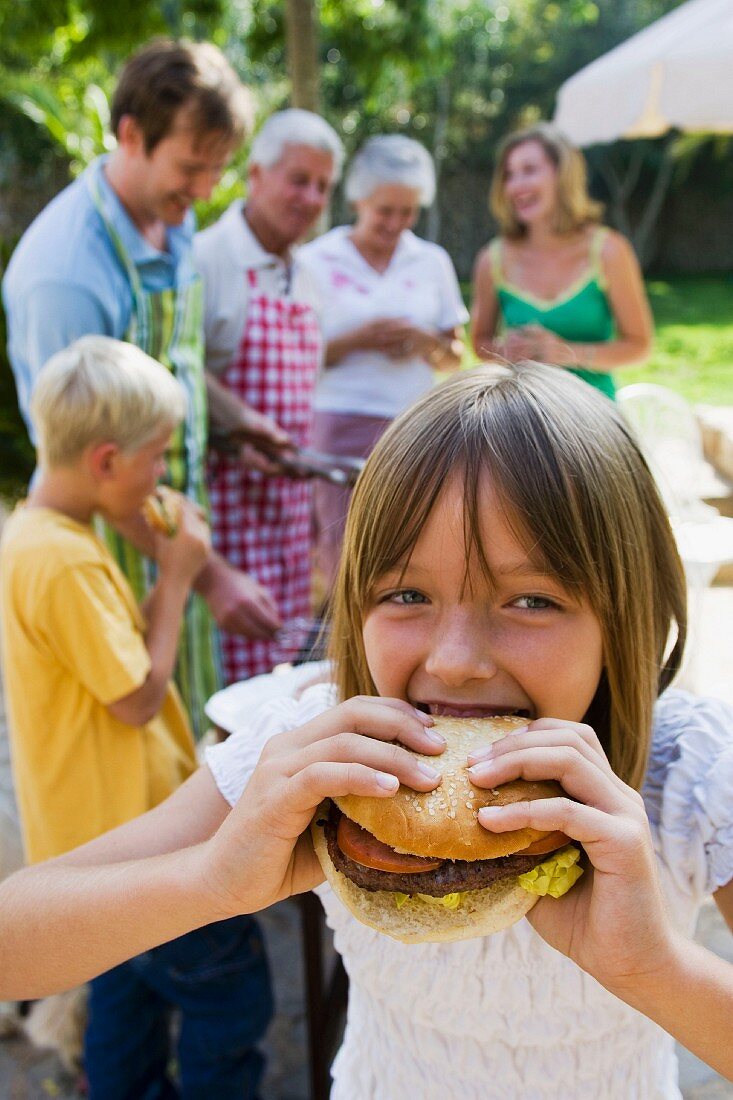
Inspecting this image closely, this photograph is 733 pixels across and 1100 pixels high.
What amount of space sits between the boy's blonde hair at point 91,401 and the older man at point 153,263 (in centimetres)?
30

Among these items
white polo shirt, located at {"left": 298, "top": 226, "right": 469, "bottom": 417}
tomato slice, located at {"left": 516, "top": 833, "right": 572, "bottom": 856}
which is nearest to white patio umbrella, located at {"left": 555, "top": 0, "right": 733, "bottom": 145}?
white polo shirt, located at {"left": 298, "top": 226, "right": 469, "bottom": 417}

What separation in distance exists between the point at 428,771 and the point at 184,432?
6.34 feet

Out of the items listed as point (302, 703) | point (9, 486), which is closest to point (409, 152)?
point (9, 486)

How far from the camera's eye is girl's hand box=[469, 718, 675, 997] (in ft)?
3.07

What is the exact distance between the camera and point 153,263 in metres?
2.73

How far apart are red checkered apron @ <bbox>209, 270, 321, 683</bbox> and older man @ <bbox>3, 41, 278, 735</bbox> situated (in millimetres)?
286

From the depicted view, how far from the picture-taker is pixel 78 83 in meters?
11.9

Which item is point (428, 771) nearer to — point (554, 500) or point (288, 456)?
point (554, 500)

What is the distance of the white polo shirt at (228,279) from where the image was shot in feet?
10.3

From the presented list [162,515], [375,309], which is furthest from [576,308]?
[162,515]

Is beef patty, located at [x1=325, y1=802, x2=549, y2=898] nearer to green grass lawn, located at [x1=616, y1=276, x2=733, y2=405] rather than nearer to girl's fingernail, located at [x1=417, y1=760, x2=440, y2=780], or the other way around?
girl's fingernail, located at [x1=417, y1=760, x2=440, y2=780]

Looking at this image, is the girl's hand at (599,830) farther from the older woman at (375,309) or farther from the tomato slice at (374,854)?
the older woman at (375,309)

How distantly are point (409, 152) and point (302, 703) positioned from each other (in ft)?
10.2

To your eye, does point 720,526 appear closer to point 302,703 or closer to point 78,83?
point 302,703
